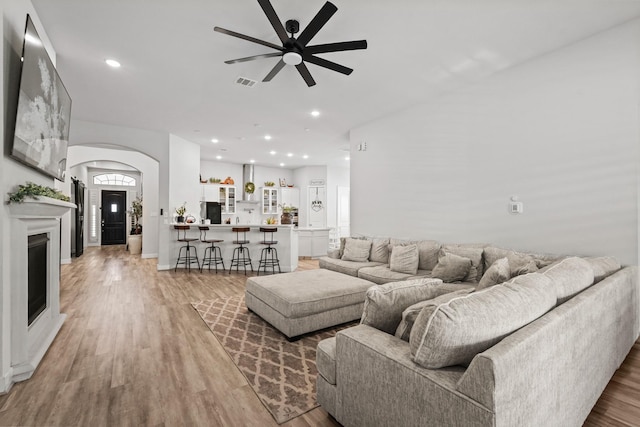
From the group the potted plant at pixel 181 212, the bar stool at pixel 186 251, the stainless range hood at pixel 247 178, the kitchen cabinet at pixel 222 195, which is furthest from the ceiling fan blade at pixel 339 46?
the stainless range hood at pixel 247 178

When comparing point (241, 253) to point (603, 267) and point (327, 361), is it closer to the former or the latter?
point (327, 361)

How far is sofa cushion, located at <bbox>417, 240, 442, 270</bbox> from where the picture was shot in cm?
432

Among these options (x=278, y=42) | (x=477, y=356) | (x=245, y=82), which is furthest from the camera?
(x=245, y=82)

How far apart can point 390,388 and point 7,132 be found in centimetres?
309

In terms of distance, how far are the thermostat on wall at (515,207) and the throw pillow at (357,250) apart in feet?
7.35

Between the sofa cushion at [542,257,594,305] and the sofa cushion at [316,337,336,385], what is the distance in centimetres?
133

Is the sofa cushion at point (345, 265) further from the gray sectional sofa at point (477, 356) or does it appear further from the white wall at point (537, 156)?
the gray sectional sofa at point (477, 356)

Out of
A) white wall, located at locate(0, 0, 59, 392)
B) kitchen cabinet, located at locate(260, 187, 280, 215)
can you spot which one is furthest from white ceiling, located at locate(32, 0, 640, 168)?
kitchen cabinet, located at locate(260, 187, 280, 215)

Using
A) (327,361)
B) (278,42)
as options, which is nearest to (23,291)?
(327,361)

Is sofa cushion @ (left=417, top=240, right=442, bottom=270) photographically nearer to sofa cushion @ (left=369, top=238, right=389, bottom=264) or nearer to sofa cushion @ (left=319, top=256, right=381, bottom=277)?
→ sofa cushion @ (left=369, top=238, right=389, bottom=264)

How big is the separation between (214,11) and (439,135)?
11.4 feet

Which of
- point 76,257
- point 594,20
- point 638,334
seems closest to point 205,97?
point 594,20

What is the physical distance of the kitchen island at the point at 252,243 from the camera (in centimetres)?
679

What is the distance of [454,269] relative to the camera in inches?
143
